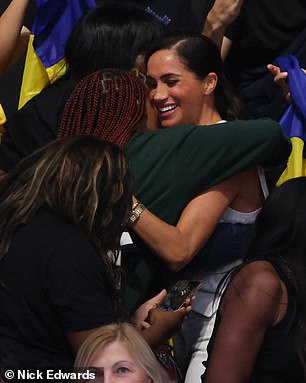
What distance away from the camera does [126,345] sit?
2867 mm

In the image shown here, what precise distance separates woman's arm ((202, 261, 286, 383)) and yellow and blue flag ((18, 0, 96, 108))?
5.80 feet

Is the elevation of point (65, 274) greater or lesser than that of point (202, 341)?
greater

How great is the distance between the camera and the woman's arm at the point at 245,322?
2.93 meters

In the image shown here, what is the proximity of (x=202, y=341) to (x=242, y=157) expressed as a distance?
65cm

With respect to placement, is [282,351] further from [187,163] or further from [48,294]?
[187,163]

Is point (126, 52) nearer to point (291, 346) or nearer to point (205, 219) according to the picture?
point (205, 219)

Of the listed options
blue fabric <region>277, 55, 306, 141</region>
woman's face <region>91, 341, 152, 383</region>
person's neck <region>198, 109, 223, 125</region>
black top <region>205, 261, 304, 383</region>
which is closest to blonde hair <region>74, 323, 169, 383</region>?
woman's face <region>91, 341, 152, 383</region>

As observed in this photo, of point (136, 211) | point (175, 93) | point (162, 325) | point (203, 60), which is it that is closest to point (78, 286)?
point (162, 325)

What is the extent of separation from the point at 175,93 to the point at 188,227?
651mm

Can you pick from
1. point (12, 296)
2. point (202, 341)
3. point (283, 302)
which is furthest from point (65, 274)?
point (202, 341)

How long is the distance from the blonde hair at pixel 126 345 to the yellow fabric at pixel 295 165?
1372 millimetres

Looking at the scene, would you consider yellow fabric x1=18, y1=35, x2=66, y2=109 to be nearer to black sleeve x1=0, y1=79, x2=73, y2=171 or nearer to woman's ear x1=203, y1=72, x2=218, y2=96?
black sleeve x1=0, y1=79, x2=73, y2=171

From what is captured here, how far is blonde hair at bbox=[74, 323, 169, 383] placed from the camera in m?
2.82

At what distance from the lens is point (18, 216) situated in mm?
3002
